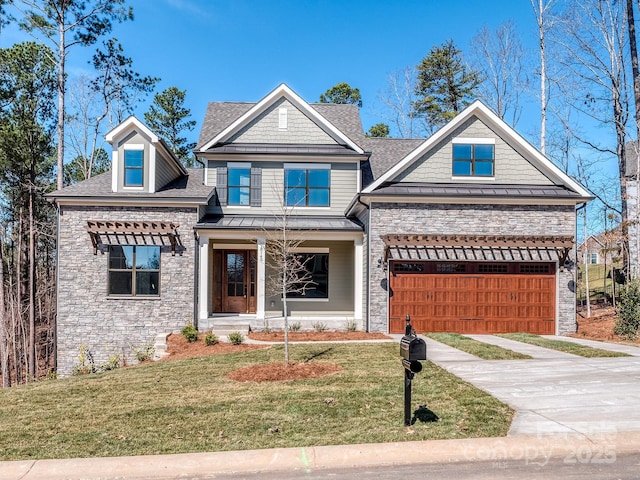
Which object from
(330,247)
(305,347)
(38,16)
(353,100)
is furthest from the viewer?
(353,100)

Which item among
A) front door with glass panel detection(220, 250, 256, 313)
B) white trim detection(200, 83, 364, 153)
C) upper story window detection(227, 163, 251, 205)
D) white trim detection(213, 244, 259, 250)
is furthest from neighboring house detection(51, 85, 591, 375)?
white trim detection(200, 83, 364, 153)

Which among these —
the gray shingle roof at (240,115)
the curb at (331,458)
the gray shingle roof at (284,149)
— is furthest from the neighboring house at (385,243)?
the curb at (331,458)

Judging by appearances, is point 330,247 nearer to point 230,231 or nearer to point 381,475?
point 230,231

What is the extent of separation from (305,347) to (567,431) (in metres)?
7.00

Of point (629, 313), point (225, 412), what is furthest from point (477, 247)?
point (225, 412)

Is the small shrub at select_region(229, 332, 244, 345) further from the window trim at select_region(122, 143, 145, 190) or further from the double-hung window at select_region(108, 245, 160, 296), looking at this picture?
the window trim at select_region(122, 143, 145, 190)

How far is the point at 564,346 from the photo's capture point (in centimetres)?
1146

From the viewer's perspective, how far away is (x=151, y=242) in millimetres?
14828

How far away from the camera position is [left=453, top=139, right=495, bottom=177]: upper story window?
1530 cm

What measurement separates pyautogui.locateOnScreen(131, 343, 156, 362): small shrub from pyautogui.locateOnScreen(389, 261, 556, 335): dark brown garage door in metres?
7.36

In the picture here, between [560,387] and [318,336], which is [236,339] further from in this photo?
[560,387]

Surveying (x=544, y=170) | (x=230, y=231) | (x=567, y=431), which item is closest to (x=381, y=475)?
(x=567, y=431)

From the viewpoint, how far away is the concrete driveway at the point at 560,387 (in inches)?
223

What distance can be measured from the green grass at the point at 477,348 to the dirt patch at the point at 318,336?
5.41 feet
